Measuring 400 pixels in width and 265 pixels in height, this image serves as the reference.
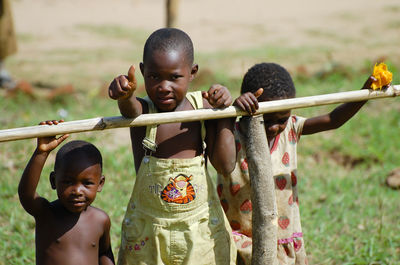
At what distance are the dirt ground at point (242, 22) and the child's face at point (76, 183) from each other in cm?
671

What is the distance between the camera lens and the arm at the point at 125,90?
201 centimetres

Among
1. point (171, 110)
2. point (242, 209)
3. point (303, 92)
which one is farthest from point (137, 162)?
point (303, 92)

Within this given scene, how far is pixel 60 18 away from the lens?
17188mm

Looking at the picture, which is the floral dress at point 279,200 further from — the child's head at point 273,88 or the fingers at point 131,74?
the fingers at point 131,74

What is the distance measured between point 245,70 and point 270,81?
6.88 meters

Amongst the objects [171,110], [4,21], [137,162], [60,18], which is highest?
[60,18]

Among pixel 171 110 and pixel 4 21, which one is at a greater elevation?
pixel 4 21

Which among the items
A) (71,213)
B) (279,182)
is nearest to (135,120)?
(71,213)

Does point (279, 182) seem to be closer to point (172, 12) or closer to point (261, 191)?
point (261, 191)

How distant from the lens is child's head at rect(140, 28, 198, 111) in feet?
7.14

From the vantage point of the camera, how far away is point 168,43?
220 cm

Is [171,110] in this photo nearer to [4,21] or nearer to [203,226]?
[203,226]

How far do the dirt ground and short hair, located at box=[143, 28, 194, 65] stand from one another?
6658 mm

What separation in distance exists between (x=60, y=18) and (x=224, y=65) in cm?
961
